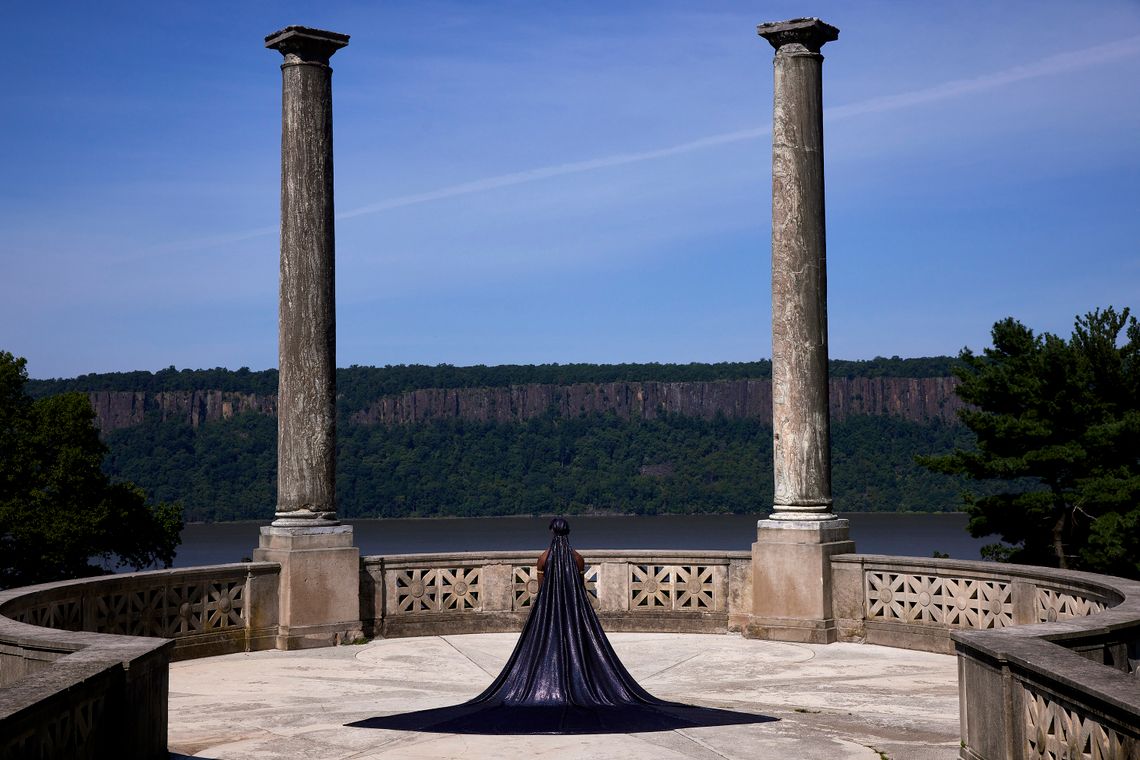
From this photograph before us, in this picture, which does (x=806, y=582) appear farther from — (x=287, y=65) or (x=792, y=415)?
(x=287, y=65)

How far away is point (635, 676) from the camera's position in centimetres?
1673

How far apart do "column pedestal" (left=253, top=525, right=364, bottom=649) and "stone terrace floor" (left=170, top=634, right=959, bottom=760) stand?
37 cm

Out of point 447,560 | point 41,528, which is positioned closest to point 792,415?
point 447,560

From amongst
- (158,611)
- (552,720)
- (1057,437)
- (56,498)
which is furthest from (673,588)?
(56,498)

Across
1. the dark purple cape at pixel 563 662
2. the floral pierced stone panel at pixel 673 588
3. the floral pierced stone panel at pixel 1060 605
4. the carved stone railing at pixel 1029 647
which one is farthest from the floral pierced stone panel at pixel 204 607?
the floral pierced stone panel at pixel 1060 605

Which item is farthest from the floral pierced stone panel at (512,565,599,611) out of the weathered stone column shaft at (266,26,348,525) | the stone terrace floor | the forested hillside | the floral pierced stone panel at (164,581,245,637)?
the forested hillside

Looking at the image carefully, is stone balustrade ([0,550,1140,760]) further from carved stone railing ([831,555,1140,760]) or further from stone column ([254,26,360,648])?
stone column ([254,26,360,648])

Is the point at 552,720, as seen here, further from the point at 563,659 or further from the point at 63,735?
the point at 63,735

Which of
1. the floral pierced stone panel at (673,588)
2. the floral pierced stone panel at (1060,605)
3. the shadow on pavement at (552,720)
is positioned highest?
the floral pierced stone panel at (1060,605)

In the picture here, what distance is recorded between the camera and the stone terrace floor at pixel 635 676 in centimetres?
1195

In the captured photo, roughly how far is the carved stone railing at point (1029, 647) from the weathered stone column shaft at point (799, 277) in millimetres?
1684

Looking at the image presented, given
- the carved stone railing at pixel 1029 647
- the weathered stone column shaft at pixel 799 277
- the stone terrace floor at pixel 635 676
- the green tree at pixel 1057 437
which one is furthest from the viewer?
the green tree at pixel 1057 437

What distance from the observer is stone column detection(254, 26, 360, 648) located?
19609 millimetres

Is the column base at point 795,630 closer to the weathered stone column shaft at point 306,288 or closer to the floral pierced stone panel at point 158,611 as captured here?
the weathered stone column shaft at point 306,288
